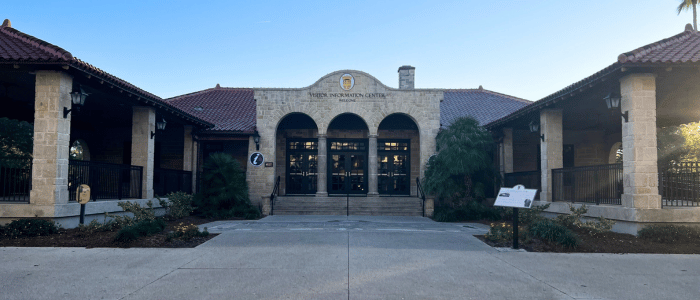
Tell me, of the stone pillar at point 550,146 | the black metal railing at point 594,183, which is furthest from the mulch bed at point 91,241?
the stone pillar at point 550,146

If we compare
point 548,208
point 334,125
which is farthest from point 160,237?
point 334,125

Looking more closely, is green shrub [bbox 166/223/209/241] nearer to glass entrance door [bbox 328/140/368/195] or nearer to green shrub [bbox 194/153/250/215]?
green shrub [bbox 194/153/250/215]

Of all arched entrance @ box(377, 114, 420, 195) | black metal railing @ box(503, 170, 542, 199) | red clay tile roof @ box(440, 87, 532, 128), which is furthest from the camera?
red clay tile roof @ box(440, 87, 532, 128)

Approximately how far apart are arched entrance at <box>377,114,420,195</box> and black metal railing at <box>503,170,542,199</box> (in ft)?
14.8

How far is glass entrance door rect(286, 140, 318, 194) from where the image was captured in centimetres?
2031

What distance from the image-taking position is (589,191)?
39.4 ft

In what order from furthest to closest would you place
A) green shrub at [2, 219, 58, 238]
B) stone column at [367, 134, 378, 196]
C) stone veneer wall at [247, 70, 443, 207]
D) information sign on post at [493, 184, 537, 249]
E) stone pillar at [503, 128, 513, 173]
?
stone veneer wall at [247, 70, 443, 207]
stone column at [367, 134, 378, 196]
stone pillar at [503, 128, 513, 173]
green shrub at [2, 219, 58, 238]
information sign on post at [493, 184, 537, 249]

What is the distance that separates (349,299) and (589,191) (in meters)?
9.55

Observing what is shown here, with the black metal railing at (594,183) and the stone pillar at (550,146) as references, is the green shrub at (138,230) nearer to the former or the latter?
the black metal railing at (594,183)

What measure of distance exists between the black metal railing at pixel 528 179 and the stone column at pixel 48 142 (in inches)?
521

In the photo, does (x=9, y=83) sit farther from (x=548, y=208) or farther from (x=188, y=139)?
(x=548, y=208)

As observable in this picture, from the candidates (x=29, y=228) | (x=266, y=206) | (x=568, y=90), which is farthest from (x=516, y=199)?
(x=266, y=206)

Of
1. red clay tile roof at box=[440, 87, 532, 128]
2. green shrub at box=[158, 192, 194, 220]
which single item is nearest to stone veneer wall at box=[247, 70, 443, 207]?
red clay tile roof at box=[440, 87, 532, 128]

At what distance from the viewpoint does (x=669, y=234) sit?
8.76 meters
